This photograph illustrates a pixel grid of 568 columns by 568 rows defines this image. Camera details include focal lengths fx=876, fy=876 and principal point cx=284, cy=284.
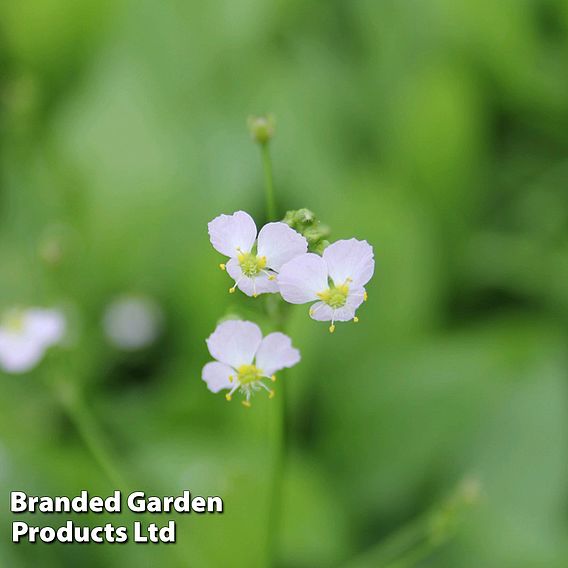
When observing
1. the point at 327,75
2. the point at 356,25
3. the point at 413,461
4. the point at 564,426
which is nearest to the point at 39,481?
the point at 413,461

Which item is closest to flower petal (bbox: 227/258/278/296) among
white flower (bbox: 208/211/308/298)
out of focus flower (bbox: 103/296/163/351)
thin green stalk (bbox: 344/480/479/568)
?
white flower (bbox: 208/211/308/298)

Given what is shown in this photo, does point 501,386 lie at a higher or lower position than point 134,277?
lower

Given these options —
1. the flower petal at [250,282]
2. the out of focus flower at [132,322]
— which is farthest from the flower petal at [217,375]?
the out of focus flower at [132,322]

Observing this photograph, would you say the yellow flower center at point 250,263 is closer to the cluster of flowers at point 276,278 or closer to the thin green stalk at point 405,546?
the cluster of flowers at point 276,278

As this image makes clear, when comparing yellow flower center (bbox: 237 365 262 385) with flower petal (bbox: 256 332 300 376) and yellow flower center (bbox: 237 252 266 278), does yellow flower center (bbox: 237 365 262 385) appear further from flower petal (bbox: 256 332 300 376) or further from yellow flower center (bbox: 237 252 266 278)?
yellow flower center (bbox: 237 252 266 278)

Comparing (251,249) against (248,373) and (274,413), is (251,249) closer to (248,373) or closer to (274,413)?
(248,373)

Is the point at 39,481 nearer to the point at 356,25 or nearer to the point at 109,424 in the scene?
A: the point at 109,424
